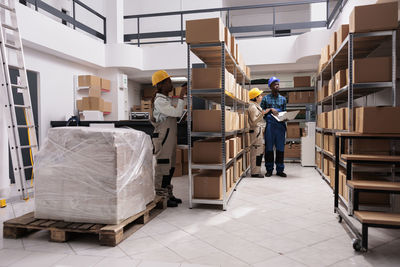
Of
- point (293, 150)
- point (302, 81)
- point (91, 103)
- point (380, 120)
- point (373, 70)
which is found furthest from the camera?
point (302, 81)

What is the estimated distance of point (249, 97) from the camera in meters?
6.37

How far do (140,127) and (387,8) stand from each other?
446cm

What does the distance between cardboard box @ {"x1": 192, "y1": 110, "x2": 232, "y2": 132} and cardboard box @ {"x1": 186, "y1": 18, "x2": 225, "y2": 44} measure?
868mm

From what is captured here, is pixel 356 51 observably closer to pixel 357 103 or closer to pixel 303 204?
pixel 357 103

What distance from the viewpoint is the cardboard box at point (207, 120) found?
12.1 ft

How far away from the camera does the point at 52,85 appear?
23.2ft

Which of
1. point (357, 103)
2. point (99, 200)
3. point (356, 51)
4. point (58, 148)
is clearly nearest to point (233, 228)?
point (99, 200)

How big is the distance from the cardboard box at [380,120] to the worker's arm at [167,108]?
205 centimetres

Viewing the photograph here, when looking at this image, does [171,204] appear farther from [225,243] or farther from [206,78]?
[206,78]

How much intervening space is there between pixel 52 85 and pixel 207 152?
5093mm

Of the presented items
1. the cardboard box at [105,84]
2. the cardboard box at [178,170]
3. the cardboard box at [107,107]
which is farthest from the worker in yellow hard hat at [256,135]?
the cardboard box at [105,84]

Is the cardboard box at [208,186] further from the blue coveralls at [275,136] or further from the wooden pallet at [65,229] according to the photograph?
the blue coveralls at [275,136]

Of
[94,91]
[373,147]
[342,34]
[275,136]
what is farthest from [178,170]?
[342,34]

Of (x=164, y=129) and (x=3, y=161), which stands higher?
(x=164, y=129)
